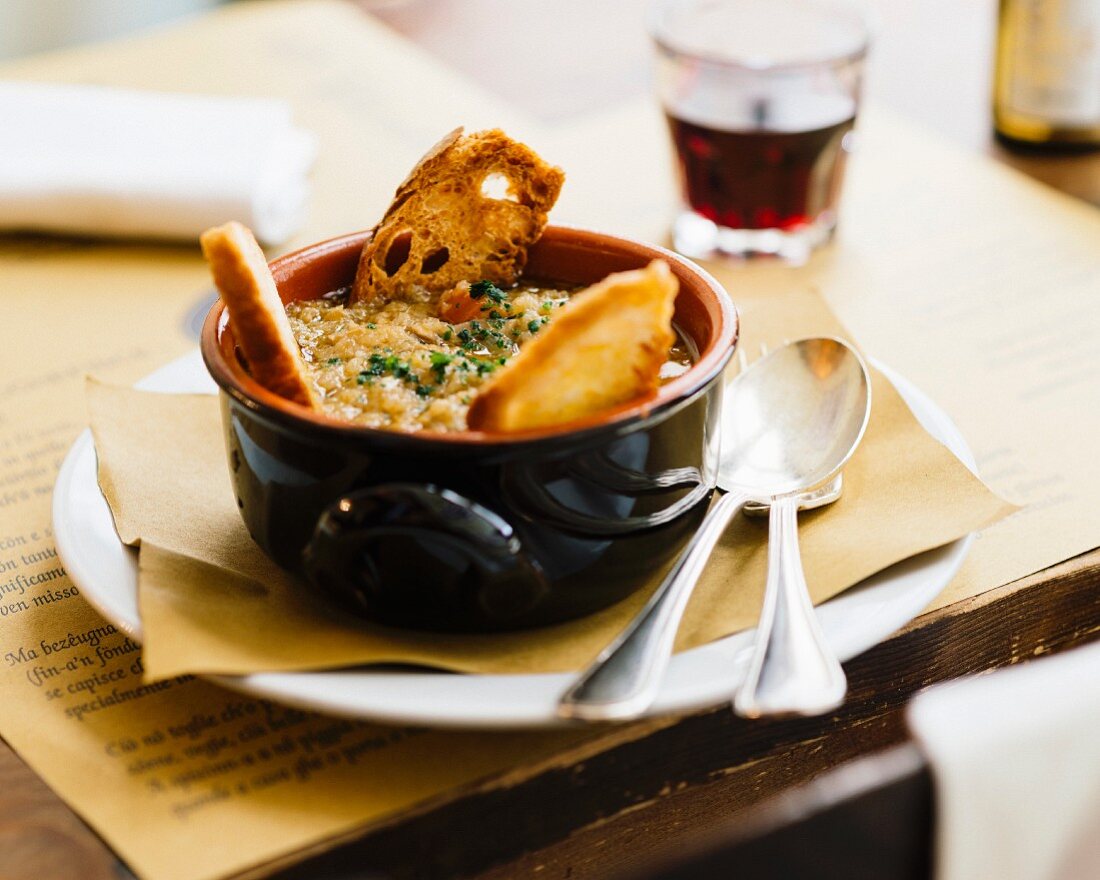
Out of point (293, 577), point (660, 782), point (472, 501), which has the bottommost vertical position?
point (660, 782)

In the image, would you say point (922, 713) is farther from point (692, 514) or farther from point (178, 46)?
point (178, 46)

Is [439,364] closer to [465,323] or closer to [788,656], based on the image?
[465,323]

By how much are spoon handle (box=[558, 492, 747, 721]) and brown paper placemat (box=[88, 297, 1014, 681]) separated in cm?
3

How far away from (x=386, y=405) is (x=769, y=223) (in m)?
0.92

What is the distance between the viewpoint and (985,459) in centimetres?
126

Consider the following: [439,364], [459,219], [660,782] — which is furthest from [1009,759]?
[459,219]

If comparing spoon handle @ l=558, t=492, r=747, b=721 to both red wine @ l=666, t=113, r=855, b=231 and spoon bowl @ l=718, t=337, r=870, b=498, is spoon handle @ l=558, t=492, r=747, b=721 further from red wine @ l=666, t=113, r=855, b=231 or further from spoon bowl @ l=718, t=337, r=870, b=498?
red wine @ l=666, t=113, r=855, b=231

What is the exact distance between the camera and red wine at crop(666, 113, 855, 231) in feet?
5.36

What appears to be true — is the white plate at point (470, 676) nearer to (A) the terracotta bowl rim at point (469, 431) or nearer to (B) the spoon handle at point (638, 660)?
(B) the spoon handle at point (638, 660)

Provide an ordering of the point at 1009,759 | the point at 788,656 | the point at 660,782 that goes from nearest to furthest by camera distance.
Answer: the point at 1009,759
the point at 788,656
the point at 660,782

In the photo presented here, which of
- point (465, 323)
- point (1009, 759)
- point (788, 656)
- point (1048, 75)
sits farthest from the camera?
point (1048, 75)

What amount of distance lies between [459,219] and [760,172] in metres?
0.64

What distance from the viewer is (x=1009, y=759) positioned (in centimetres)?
64

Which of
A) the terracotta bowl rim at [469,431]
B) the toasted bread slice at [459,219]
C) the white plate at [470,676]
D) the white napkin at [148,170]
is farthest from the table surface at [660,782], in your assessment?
the white napkin at [148,170]
